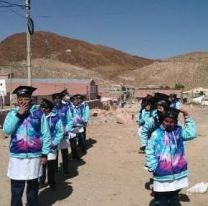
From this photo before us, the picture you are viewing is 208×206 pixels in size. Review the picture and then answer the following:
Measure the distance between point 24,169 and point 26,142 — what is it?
38 cm

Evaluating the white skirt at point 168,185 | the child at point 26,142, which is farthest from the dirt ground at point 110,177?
the white skirt at point 168,185

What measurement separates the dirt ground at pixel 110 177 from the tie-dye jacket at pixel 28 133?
173 cm

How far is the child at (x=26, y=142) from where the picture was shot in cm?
716

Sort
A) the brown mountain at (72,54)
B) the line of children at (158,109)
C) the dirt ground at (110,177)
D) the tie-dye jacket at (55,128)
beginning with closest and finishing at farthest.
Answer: the line of children at (158,109), the dirt ground at (110,177), the tie-dye jacket at (55,128), the brown mountain at (72,54)

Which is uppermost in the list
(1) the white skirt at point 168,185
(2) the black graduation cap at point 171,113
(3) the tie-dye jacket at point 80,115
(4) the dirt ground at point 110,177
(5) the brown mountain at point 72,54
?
(5) the brown mountain at point 72,54

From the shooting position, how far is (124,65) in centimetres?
15512

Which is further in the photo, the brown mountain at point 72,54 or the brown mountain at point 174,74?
the brown mountain at point 72,54

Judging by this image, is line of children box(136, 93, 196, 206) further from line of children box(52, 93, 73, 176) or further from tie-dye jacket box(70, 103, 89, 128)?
tie-dye jacket box(70, 103, 89, 128)

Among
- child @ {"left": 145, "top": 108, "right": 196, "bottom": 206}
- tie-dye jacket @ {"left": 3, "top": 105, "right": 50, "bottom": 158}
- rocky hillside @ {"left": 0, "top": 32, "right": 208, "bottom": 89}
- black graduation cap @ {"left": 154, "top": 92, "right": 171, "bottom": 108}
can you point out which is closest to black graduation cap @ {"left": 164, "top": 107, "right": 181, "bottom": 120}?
child @ {"left": 145, "top": 108, "right": 196, "bottom": 206}

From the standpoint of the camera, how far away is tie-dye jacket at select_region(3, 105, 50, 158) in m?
7.20

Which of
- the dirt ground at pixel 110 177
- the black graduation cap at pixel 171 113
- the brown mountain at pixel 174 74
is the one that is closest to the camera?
the black graduation cap at pixel 171 113

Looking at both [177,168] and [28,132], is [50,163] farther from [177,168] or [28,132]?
[177,168]

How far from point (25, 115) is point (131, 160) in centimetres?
645

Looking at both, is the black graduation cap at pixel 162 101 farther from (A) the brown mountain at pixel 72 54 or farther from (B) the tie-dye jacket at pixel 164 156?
(A) the brown mountain at pixel 72 54
